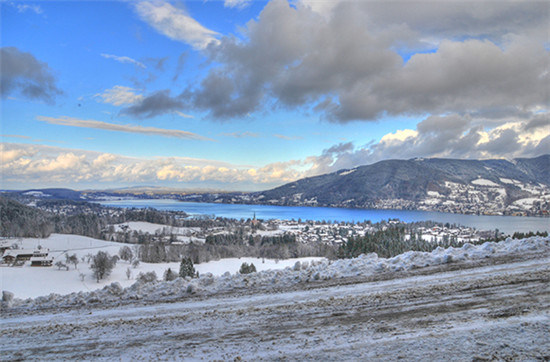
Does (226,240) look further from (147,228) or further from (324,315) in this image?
(324,315)

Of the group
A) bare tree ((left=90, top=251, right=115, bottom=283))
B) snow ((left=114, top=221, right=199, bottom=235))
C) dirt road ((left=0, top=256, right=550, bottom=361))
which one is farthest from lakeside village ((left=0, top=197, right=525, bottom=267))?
dirt road ((left=0, top=256, right=550, bottom=361))

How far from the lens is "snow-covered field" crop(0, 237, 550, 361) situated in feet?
16.0

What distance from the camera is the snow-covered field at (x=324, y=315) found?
4.88m

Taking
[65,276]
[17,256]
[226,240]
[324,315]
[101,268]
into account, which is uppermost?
[324,315]

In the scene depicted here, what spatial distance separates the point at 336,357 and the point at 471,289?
453 centimetres

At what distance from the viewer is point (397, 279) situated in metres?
9.15

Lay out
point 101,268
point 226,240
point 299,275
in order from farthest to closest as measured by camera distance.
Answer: point 226,240, point 101,268, point 299,275

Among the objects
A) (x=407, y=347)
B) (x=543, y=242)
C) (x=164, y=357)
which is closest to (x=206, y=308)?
Answer: (x=164, y=357)

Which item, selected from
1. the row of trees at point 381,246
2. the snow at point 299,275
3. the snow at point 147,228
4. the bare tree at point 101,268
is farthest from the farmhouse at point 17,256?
the snow at point 299,275

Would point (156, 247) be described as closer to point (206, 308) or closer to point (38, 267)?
point (38, 267)

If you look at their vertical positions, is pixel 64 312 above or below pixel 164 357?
below

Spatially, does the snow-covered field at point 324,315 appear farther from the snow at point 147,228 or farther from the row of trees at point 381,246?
the snow at point 147,228

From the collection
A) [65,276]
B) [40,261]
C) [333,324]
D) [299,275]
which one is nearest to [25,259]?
[40,261]

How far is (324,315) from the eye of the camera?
260 inches
